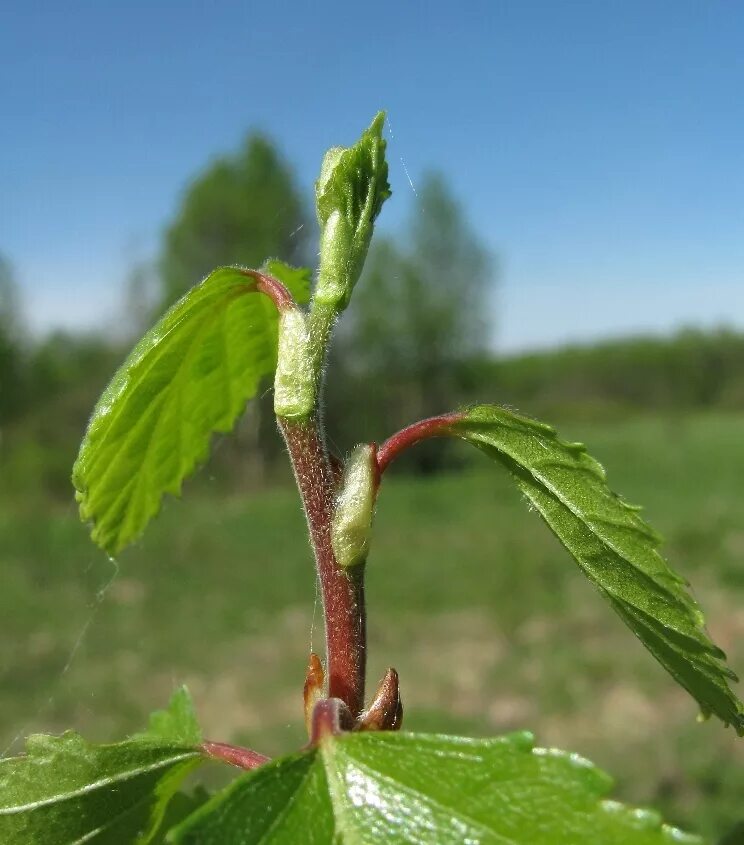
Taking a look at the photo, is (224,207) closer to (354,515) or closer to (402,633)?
(402,633)

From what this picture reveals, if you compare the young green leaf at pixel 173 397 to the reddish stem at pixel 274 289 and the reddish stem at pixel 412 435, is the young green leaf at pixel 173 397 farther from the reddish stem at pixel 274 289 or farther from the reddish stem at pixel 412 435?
the reddish stem at pixel 412 435

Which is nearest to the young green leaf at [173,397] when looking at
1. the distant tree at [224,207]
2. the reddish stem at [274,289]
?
the reddish stem at [274,289]

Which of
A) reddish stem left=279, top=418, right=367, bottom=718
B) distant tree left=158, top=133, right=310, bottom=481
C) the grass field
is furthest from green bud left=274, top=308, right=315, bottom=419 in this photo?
distant tree left=158, top=133, right=310, bottom=481

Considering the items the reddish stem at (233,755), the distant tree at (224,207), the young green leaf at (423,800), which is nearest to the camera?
the young green leaf at (423,800)

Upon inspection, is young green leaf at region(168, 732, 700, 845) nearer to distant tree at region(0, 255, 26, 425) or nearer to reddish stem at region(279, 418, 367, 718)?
reddish stem at region(279, 418, 367, 718)

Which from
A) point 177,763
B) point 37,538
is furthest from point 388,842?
point 37,538

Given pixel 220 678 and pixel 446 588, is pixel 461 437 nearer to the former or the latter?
pixel 220 678
